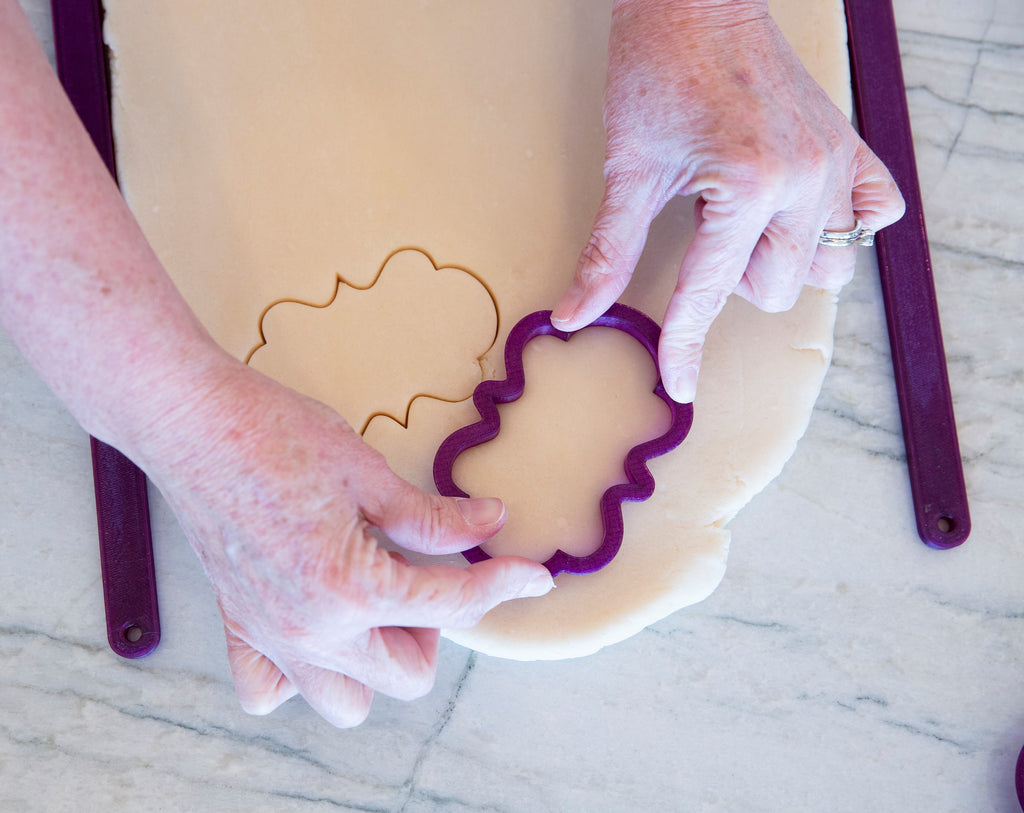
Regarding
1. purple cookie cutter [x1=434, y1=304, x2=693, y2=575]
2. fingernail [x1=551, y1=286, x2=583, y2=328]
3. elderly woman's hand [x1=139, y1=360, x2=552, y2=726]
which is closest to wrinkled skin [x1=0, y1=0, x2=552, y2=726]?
elderly woman's hand [x1=139, y1=360, x2=552, y2=726]

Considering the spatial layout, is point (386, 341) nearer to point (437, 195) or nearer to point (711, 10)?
point (437, 195)

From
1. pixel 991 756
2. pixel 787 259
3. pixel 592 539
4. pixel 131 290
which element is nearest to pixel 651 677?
pixel 592 539

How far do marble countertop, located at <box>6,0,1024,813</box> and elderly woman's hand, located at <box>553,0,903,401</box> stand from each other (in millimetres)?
408

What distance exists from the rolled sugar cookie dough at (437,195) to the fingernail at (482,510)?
167mm

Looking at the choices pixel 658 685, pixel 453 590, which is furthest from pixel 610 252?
pixel 658 685

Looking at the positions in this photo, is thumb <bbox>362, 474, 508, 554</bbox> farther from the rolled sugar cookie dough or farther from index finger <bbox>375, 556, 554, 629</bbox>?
the rolled sugar cookie dough

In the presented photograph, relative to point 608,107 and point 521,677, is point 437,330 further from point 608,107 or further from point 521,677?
point 521,677

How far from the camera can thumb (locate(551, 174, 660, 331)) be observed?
1311mm

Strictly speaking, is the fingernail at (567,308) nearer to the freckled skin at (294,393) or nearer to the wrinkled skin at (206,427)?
the freckled skin at (294,393)

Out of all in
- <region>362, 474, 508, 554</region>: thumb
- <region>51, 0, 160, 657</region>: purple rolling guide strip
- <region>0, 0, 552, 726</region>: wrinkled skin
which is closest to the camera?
<region>0, 0, 552, 726</region>: wrinkled skin

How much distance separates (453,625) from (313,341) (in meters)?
0.55

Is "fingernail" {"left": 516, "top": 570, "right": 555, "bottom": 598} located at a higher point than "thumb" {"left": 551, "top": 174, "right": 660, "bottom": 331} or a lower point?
lower

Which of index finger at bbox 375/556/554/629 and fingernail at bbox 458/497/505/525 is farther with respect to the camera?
fingernail at bbox 458/497/505/525

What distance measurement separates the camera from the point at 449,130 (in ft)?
4.83
